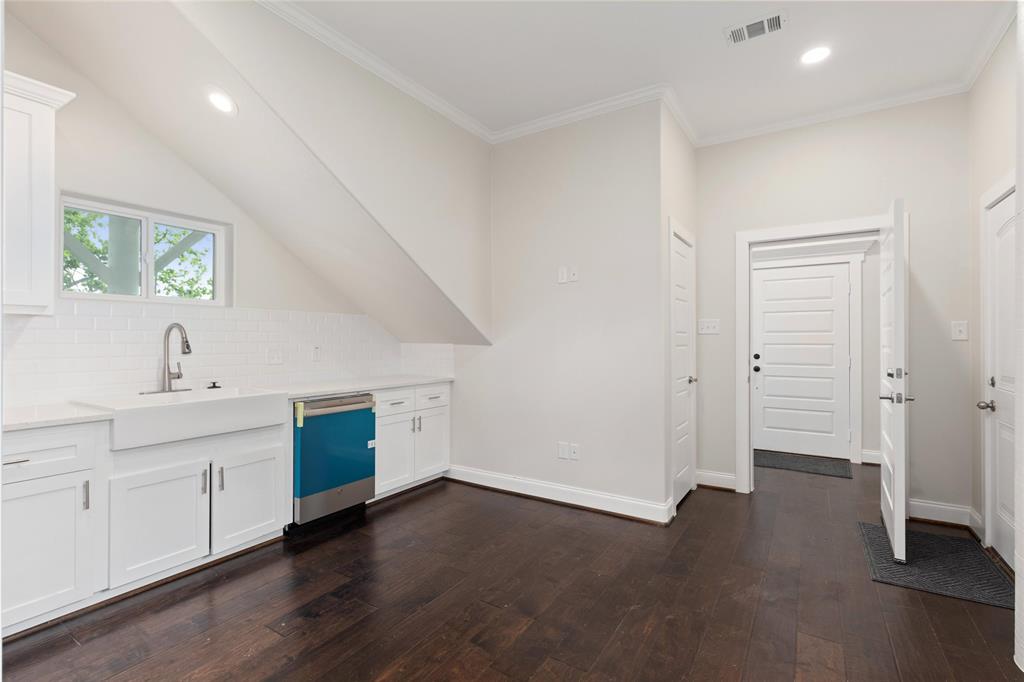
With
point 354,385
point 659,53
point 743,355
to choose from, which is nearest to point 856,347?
point 743,355

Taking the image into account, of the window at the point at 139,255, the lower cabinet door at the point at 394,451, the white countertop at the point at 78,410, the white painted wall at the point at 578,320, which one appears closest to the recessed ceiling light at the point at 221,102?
the window at the point at 139,255

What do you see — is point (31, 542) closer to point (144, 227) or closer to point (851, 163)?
point (144, 227)

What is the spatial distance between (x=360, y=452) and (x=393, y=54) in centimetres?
252

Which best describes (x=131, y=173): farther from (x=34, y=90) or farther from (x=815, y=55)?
(x=815, y=55)

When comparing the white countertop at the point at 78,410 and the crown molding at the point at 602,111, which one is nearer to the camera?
the white countertop at the point at 78,410

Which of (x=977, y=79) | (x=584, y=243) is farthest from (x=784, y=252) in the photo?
(x=584, y=243)

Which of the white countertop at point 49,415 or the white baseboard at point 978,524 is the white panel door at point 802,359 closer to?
the white baseboard at point 978,524

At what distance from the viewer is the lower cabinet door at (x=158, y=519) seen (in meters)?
2.50

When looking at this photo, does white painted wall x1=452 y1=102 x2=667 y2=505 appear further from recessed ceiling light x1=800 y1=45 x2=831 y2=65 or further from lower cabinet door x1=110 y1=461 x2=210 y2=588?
lower cabinet door x1=110 y1=461 x2=210 y2=588

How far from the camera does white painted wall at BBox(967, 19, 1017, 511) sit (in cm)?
281

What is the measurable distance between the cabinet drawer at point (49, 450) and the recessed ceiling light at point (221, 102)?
5.58ft

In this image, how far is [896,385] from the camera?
3012 mm

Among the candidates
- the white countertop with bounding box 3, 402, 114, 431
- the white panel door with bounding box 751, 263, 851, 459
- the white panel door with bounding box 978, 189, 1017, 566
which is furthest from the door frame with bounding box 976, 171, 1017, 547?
the white countertop with bounding box 3, 402, 114, 431

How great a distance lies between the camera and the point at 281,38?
2.77 meters
